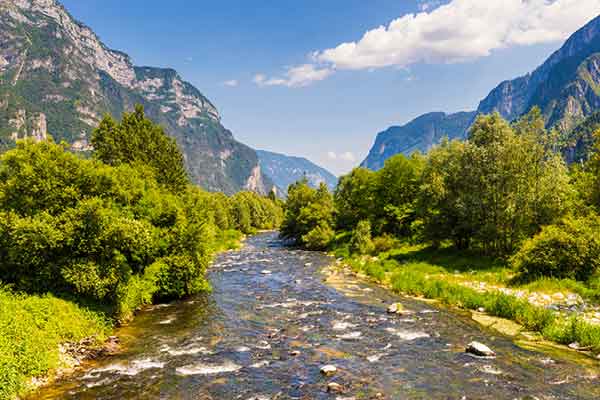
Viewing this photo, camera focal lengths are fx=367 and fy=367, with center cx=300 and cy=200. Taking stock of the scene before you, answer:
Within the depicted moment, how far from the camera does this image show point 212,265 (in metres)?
56.1

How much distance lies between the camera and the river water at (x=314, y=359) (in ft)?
52.1

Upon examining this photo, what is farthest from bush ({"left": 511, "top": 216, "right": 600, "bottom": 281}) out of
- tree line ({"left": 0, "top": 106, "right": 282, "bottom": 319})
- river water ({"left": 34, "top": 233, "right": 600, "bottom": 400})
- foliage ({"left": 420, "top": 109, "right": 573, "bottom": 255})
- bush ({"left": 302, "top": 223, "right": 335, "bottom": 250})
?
bush ({"left": 302, "top": 223, "right": 335, "bottom": 250})

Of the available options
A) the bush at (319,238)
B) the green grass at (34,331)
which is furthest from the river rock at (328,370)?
the bush at (319,238)

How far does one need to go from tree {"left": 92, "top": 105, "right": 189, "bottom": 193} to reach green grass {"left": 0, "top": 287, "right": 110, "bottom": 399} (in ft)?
103

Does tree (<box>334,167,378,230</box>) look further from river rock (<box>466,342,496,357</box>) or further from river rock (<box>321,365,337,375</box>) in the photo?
river rock (<box>321,365,337,375</box>)

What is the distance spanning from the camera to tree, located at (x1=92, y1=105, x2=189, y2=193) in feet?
176

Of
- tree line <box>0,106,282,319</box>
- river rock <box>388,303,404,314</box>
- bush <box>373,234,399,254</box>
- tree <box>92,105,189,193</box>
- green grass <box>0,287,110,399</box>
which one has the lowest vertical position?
river rock <box>388,303,404,314</box>

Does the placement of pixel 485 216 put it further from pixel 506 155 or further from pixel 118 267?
pixel 118 267

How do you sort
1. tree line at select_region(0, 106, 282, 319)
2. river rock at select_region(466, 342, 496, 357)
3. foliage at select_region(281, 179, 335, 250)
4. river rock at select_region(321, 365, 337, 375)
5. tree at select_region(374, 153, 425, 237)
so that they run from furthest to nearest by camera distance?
1. foliage at select_region(281, 179, 335, 250)
2. tree at select_region(374, 153, 425, 237)
3. tree line at select_region(0, 106, 282, 319)
4. river rock at select_region(466, 342, 496, 357)
5. river rock at select_region(321, 365, 337, 375)

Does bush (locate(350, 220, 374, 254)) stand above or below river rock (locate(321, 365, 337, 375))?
above

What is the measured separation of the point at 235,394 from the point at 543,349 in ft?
52.7

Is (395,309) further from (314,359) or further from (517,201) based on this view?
(517,201)

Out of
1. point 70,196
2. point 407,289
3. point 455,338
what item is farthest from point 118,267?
point 407,289

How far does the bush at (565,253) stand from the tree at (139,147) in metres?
48.2
